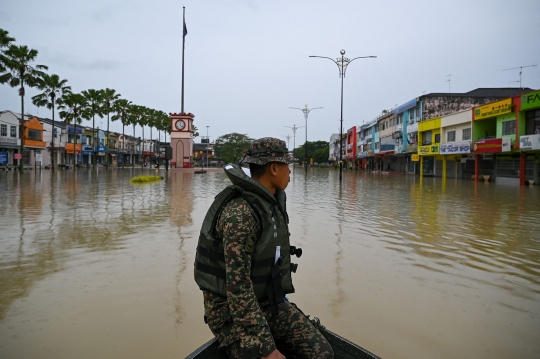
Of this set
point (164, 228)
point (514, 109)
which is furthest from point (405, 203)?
point (514, 109)

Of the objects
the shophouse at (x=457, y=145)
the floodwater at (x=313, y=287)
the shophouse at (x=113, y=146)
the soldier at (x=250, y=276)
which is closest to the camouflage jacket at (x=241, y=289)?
the soldier at (x=250, y=276)

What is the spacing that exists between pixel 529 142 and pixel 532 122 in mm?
2457

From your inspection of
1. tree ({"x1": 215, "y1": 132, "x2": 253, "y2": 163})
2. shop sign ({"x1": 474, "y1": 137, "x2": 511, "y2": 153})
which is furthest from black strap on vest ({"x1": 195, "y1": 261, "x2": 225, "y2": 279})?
tree ({"x1": 215, "y1": 132, "x2": 253, "y2": 163})

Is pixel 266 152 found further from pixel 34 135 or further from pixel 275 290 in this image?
pixel 34 135

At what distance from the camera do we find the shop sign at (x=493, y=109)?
1156 inches

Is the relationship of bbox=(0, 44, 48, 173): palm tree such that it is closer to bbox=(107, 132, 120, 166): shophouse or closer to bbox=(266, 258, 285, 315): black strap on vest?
bbox=(266, 258, 285, 315): black strap on vest

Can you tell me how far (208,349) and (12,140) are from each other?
5783cm

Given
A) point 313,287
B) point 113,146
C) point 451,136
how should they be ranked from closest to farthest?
point 313,287 < point 451,136 < point 113,146

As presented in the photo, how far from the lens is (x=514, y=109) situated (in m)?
29.0

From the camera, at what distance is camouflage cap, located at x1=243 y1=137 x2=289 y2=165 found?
95.3 inches

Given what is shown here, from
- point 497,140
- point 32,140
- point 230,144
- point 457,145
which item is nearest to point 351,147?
point 230,144

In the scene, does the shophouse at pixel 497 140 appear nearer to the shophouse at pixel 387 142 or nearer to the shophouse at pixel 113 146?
the shophouse at pixel 387 142

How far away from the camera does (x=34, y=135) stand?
5772 centimetres

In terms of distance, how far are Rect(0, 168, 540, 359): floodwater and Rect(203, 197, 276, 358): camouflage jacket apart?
1523 millimetres
